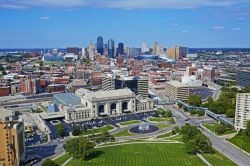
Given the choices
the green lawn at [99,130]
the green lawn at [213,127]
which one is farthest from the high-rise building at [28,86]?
the green lawn at [213,127]

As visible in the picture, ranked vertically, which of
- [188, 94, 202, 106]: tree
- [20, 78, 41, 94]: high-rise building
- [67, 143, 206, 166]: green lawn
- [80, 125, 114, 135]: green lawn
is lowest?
[67, 143, 206, 166]: green lawn

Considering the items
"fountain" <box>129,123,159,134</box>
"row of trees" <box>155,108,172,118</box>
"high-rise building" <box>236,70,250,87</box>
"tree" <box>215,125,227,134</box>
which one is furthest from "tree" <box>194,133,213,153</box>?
"high-rise building" <box>236,70,250,87</box>

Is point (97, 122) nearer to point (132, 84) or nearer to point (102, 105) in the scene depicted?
point (102, 105)

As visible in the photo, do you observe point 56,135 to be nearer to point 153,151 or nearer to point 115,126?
point 115,126

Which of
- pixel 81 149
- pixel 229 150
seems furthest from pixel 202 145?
pixel 81 149

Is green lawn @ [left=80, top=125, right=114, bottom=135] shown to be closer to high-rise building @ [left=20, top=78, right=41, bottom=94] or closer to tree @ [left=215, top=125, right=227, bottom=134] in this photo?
tree @ [left=215, top=125, right=227, bottom=134]

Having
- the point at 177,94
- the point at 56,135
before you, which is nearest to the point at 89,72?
the point at 177,94

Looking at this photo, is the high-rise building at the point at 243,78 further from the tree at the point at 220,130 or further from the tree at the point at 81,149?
the tree at the point at 81,149

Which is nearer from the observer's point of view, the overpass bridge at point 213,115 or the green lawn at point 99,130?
the green lawn at point 99,130
